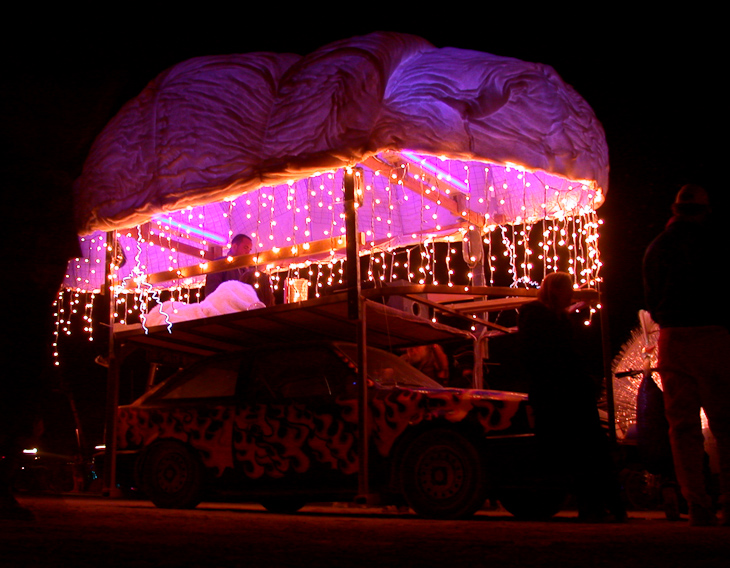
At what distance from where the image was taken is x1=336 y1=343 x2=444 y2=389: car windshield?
24.5 ft

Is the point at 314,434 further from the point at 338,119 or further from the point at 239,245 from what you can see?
the point at 239,245

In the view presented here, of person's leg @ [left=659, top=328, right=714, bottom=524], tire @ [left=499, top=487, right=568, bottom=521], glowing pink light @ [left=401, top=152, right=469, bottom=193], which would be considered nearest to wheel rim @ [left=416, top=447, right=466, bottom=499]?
tire @ [left=499, top=487, right=568, bottom=521]

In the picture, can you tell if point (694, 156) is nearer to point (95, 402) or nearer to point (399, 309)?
point (399, 309)

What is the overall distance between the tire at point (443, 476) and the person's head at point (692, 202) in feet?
7.57

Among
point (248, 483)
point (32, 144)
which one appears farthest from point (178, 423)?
point (32, 144)

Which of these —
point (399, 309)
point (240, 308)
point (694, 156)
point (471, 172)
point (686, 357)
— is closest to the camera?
point (686, 357)

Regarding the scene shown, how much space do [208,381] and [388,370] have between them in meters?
1.91

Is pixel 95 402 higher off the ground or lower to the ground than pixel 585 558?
higher

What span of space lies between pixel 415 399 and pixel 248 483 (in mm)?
1943

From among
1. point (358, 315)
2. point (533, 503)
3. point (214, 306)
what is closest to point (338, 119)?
point (358, 315)

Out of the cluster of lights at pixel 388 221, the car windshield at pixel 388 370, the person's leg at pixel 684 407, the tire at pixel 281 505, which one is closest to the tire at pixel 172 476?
the tire at pixel 281 505

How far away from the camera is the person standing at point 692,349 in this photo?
210 inches

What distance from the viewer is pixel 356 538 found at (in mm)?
4344

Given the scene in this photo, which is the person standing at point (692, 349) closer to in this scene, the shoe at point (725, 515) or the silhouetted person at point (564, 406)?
the shoe at point (725, 515)
